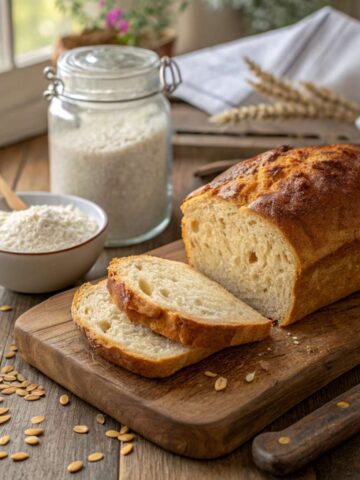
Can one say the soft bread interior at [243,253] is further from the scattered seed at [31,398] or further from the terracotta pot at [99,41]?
the terracotta pot at [99,41]

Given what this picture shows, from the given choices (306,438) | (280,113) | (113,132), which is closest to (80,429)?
(306,438)

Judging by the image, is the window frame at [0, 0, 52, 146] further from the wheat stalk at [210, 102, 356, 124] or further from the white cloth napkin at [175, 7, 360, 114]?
the wheat stalk at [210, 102, 356, 124]

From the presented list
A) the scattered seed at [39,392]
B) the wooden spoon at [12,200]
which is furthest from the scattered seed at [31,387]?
the wooden spoon at [12,200]

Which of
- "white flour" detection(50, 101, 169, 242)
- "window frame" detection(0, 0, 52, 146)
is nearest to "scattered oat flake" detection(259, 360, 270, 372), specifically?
"white flour" detection(50, 101, 169, 242)

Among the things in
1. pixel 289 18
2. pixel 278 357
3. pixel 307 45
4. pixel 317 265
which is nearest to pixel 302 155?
pixel 317 265

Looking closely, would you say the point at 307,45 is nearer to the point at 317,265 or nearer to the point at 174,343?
the point at 317,265

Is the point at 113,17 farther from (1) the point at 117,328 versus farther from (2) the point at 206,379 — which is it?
(2) the point at 206,379

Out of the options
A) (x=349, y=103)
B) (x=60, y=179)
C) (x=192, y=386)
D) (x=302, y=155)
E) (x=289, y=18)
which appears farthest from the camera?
(x=289, y=18)
